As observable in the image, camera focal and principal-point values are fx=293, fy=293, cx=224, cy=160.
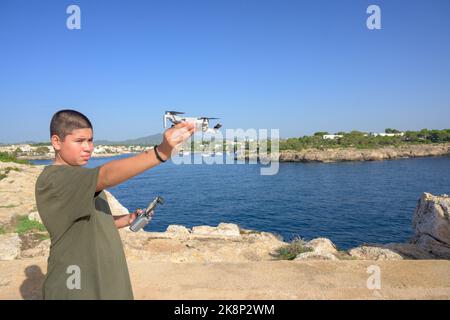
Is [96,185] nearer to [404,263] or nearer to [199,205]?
[404,263]

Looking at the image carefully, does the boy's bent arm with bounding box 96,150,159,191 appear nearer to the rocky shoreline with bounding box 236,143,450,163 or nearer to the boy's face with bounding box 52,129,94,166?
the boy's face with bounding box 52,129,94,166

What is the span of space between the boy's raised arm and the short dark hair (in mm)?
498

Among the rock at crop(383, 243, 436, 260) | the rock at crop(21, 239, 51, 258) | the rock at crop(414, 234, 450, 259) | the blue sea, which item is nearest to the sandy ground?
the rock at crop(21, 239, 51, 258)

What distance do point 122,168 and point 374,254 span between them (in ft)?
36.0

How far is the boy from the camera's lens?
5.26 feet

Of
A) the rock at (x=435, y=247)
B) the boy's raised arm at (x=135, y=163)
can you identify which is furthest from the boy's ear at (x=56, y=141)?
the rock at (x=435, y=247)

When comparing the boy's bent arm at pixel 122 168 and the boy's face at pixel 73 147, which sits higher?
the boy's face at pixel 73 147

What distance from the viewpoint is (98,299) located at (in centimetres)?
198

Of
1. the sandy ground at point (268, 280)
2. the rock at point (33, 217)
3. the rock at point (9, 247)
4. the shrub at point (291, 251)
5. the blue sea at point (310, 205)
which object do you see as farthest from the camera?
the blue sea at point (310, 205)

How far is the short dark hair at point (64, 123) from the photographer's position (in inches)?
73.7

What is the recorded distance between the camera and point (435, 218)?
10.0 meters

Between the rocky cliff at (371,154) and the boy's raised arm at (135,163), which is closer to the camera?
the boy's raised arm at (135,163)

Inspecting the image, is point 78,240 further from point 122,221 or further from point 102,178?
point 122,221

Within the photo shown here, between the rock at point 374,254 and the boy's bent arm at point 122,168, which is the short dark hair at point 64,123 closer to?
the boy's bent arm at point 122,168
